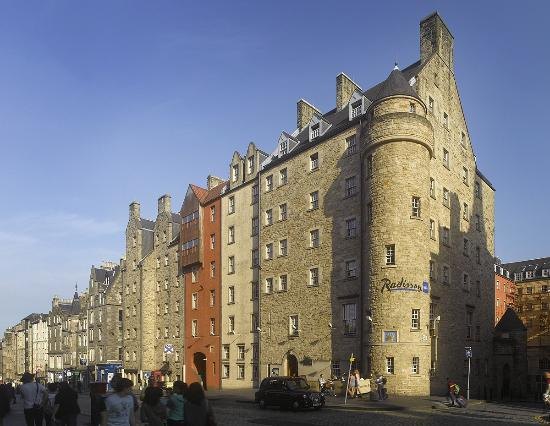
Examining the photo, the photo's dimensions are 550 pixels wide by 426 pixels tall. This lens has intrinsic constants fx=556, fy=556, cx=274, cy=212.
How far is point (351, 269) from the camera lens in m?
38.8

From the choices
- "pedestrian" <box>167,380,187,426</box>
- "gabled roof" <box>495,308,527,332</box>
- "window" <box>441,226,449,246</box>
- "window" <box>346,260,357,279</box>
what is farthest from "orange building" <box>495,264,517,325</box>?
"pedestrian" <box>167,380,187,426</box>

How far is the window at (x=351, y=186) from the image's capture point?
3944cm

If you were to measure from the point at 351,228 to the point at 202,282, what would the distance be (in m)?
21.7

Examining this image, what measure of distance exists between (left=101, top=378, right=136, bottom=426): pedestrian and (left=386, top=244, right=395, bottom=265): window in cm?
2772

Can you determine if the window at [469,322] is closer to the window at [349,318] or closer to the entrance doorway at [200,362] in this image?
the window at [349,318]

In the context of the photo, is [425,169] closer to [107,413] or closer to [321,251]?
[321,251]

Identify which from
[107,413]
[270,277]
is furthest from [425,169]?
[107,413]

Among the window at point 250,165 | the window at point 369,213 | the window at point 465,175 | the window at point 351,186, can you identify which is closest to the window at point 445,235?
the window at point 465,175

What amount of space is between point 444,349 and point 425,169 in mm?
13009

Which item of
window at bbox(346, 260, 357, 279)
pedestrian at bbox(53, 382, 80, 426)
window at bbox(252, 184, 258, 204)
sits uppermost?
window at bbox(252, 184, 258, 204)

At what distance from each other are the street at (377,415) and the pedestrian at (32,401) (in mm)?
7191

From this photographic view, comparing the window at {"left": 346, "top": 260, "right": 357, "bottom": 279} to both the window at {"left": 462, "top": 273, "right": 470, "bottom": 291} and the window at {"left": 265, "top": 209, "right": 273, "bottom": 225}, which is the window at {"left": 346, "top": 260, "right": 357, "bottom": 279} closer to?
the window at {"left": 265, "top": 209, "right": 273, "bottom": 225}

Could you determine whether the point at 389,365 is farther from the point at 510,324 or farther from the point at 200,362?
Result: the point at 200,362

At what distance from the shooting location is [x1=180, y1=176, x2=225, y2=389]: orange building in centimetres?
5338
